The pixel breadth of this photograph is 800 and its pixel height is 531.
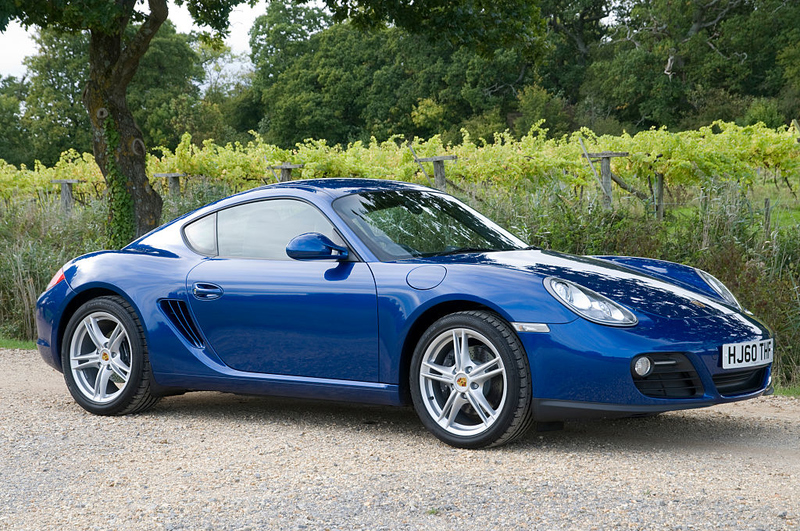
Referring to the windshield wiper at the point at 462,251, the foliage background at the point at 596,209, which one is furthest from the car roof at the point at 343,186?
the foliage background at the point at 596,209

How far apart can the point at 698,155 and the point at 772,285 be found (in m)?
6.59

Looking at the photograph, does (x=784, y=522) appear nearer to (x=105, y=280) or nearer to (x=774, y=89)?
(x=105, y=280)

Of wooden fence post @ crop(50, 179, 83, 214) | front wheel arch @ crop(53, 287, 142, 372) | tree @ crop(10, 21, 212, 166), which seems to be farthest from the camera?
tree @ crop(10, 21, 212, 166)

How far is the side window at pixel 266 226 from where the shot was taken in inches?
216

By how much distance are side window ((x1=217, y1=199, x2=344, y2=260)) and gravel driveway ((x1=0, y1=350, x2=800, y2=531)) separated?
108 cm

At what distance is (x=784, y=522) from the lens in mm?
3412

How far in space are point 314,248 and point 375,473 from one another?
4.39 ft

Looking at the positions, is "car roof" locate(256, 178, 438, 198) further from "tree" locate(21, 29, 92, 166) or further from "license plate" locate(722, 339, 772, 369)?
→ "tree" locate(21, 29, 92, 166)

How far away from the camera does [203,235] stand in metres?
5.89

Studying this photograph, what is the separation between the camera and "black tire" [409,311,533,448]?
4.59 metres

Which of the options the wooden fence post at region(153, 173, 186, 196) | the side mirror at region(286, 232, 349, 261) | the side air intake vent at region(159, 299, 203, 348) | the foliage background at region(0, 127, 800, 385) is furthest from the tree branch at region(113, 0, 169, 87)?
the side mirror at region(286, 232, 349, 261)

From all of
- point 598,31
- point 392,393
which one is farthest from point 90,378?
point 598,31

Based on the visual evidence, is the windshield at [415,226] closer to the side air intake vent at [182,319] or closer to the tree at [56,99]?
the side air intake vent at [182,319]

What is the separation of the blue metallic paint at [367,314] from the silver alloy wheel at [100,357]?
20 centimetres
